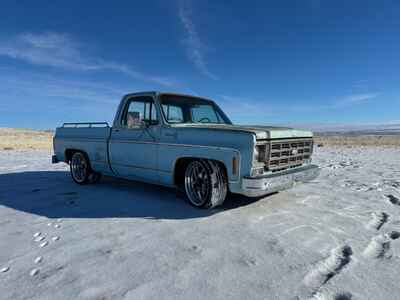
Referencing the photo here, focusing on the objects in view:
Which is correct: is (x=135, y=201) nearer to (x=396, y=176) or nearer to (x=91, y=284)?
(x=91, y=284)

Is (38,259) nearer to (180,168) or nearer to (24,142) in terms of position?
(180,168)

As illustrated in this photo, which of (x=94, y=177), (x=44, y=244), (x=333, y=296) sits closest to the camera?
(x=333, y=296)

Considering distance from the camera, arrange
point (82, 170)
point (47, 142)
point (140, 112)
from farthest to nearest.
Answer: point (47, 142) → point (82, 170) → point (140, 112)

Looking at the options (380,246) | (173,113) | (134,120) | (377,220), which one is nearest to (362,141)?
(377,220)

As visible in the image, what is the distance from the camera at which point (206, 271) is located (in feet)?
8.36

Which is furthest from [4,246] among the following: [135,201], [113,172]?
[113,172]

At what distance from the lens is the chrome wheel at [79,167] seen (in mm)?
6555

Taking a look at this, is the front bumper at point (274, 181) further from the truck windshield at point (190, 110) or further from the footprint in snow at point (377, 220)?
the truck windshield at point (190, 110)

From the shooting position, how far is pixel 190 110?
5.67m

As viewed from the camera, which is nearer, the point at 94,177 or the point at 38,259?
the point at 38,259

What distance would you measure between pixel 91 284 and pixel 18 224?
7.19 feet

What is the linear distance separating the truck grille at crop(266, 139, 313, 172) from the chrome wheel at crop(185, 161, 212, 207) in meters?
0.97

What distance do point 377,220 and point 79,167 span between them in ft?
19.5

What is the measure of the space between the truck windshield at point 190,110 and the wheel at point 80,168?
2.57 m
